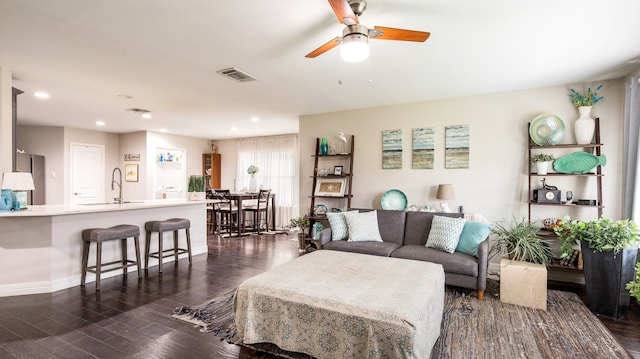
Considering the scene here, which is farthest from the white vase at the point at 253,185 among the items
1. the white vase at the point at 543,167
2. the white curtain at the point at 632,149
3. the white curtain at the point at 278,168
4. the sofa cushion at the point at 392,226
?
the white curtain at the point at 632,149

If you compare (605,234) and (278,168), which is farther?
(278,168)

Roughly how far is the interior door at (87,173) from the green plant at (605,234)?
9.16 metres

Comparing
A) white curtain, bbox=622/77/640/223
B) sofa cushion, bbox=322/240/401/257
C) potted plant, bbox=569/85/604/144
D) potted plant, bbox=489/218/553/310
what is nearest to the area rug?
potted plant, bbox=489/218/553/310

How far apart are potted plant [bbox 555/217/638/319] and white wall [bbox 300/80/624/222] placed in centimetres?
103

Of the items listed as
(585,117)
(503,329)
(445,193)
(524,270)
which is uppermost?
(585,117)

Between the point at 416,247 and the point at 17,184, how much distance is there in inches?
173

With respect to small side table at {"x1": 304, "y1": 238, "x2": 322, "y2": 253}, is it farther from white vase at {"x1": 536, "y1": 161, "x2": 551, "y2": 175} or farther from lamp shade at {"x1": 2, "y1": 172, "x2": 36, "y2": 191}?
lamp shade at {"x1": 2, "y1": 172, "x2": 36, "y2": 191}

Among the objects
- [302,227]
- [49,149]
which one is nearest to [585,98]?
[302,227]

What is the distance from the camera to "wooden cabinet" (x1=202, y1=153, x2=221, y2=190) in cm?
895

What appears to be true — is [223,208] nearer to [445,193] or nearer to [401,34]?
[445,193]

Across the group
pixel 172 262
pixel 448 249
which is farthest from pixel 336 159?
pixel 172 262

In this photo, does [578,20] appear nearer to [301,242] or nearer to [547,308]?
[547,308]

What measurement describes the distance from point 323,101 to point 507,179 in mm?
2765

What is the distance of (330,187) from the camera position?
525cm
